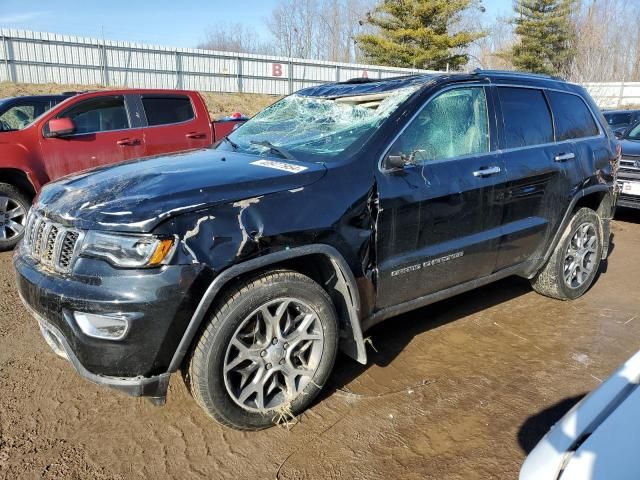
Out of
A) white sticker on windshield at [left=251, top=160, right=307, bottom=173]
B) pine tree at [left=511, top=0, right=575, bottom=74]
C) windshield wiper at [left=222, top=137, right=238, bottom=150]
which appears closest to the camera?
white sticker on windshield at [left=251, top=160, right=307, bottom=173]

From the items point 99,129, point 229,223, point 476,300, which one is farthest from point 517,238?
point 99,129

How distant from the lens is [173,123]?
7277 mm

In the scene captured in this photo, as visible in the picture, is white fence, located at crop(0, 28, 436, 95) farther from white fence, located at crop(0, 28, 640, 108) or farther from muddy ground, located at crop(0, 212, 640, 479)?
muddy ground, located at crop(0, 212, 640, 479)

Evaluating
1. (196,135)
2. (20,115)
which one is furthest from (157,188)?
(20,115)

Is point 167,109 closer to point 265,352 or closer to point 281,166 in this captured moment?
point 281,166

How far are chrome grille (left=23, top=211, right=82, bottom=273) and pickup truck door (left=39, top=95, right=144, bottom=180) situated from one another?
3.69 m

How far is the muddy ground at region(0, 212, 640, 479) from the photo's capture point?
8.19ft

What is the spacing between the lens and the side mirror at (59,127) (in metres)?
6.11

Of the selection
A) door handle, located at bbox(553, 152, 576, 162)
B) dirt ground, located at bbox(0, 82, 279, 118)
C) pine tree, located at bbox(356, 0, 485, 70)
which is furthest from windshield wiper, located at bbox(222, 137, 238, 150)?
pine tree, located at bbox(356, 0, 485, 70)

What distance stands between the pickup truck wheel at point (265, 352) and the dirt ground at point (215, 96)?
19509 millimetres

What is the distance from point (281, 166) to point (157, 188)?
2.24 feet

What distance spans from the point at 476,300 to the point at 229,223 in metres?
2.89

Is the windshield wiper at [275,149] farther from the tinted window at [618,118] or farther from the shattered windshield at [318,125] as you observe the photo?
the tinted window at [618,118]

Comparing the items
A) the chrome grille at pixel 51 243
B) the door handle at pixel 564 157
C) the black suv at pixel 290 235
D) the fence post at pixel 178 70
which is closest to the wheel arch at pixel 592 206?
the black suv at pixel 290 235
